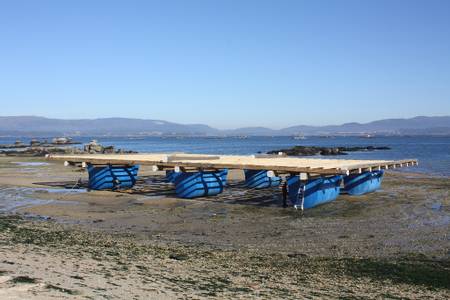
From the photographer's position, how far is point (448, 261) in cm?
1122

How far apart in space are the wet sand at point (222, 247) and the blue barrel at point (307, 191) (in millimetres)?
614

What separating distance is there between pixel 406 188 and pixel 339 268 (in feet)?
57.1

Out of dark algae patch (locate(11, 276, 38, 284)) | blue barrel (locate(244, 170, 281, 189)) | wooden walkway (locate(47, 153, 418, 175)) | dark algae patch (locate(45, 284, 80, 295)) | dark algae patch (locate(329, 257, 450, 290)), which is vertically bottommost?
dark algae patch (locate(329, 257, 450, 290))

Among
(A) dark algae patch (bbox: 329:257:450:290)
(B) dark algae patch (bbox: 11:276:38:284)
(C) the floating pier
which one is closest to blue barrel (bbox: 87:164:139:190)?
(C) the floating pier

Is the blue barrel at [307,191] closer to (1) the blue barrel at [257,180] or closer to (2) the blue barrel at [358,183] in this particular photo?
(2) the blue barrel at [358,183]

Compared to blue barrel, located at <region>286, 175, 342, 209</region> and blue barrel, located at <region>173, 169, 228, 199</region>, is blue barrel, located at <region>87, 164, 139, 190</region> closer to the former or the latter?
blue barrel, located at <region>173, 169, 228, 199</region>

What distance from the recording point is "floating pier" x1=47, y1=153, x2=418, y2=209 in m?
19.5

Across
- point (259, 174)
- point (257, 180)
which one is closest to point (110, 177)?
point (257, 180)

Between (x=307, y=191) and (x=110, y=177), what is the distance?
32.7ft

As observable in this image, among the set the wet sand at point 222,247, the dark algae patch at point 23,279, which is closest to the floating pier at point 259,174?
the wet sand at point 222,247

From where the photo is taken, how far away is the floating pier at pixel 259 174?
1955 centimetres

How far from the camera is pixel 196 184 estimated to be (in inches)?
877

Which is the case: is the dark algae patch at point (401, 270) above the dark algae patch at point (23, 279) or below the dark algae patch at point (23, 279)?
below

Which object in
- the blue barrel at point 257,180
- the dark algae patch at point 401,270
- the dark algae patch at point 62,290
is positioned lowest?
the dark algae patch at point 401,270
